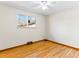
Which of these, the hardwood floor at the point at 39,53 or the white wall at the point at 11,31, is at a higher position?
the white wall at the point at 11,31

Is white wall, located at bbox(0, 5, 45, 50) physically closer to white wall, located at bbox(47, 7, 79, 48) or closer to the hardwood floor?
the hardwood floor

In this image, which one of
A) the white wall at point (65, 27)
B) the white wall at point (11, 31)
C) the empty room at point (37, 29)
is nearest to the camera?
the empty room at point (37, 29)

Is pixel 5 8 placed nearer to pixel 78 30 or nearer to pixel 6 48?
pixel 6 48

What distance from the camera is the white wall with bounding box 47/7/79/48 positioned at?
3.99m

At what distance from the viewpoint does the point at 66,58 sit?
2898mm

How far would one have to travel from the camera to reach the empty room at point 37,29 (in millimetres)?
3365

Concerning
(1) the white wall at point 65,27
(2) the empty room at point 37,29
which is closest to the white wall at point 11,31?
(2) the empty room at point 37,29

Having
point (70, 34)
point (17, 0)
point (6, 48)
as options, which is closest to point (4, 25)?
point (6, 48)

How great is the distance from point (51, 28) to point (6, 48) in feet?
10.3

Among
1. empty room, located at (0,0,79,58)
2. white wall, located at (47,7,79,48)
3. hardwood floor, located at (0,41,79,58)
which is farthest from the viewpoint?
white wall, located at (47,7,79,48)

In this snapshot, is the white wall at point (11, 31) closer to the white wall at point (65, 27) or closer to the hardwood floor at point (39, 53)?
the hardwood floor at point (39, 53)

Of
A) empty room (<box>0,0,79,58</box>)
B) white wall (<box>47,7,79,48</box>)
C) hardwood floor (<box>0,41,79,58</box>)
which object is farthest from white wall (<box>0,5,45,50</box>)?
white wall (<box>47,7,79,48</box>)

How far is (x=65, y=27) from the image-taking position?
452 cm

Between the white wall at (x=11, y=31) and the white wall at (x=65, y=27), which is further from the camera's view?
the white wall at (x=65, y=27)
